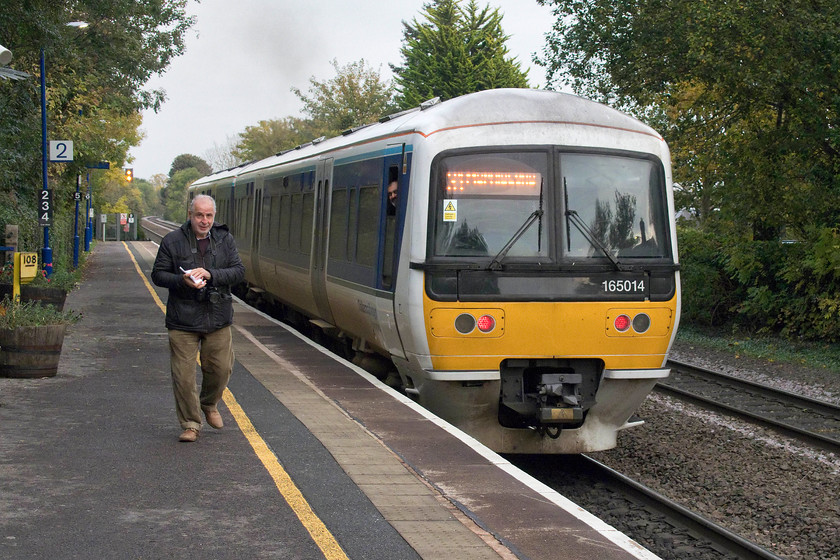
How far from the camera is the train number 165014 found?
904cm

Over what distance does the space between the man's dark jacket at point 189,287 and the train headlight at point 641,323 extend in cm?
351

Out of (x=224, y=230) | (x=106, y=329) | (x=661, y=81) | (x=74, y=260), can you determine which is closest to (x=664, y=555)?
(x=224, y=230)

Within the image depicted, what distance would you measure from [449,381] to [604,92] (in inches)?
668

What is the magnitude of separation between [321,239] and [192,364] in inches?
238

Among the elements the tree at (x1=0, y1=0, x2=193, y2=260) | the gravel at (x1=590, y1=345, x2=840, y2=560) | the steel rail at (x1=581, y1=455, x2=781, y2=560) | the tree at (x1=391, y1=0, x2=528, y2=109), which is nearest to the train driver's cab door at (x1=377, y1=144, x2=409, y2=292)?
the steel rail at (x1=581, y1=455, x2=781, y2=560)

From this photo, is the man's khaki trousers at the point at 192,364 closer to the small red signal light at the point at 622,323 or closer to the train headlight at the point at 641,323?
the small red signal light at the point at 622,323

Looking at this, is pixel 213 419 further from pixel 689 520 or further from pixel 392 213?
pixel 689 520

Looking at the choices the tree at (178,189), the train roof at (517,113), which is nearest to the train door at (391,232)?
the train roof at (517,113)

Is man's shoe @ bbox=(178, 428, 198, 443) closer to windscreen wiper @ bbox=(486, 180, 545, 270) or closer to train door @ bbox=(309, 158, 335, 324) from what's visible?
windscreen wiper @ bbox=(486, 180, 545, 270)

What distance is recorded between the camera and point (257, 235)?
1938 cm

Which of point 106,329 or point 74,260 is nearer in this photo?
point 106,329

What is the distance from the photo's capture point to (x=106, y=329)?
15.8 metres

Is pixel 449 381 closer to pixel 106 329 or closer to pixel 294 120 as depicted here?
pixel 106 329

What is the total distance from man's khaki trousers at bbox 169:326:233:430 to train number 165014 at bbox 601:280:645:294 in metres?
3.28
